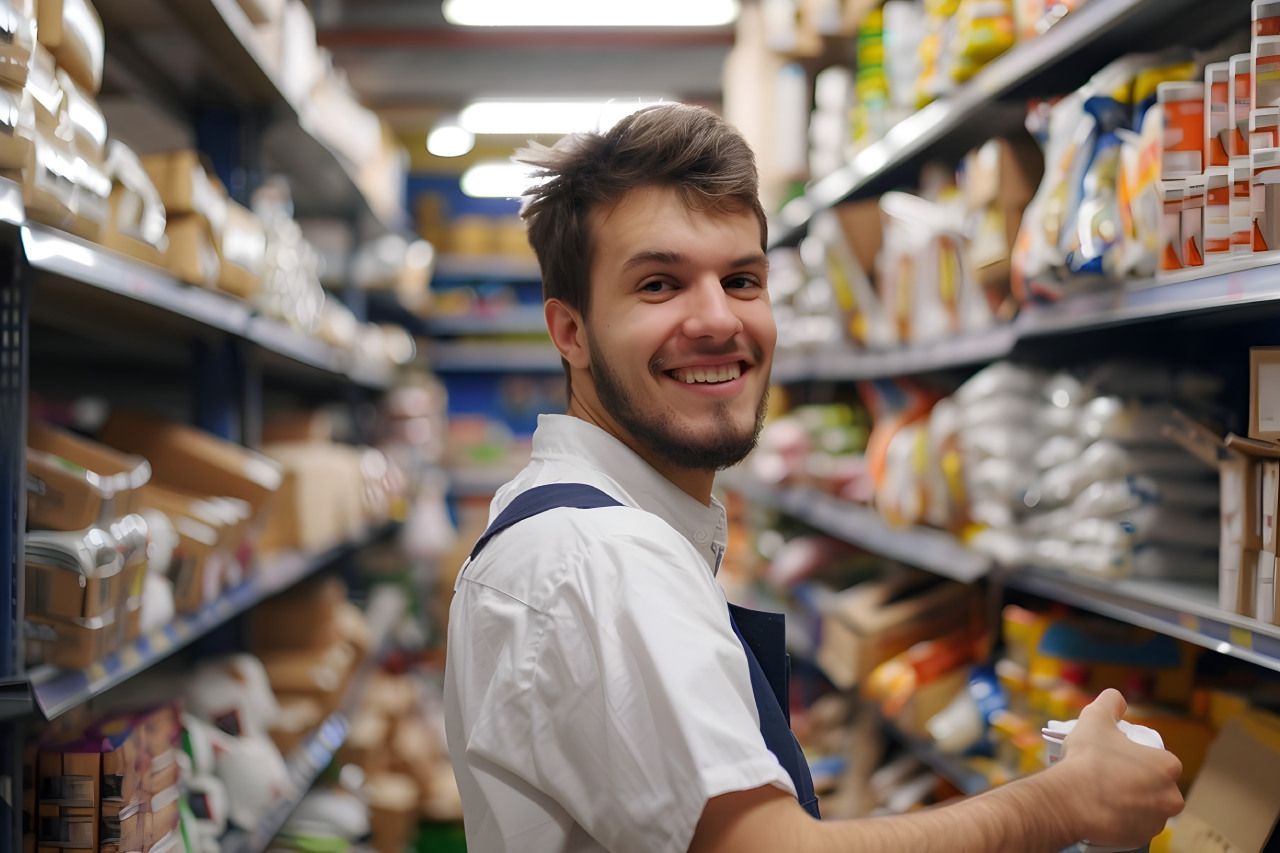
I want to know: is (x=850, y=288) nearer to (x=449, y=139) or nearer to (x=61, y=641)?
(x=61, y=641)

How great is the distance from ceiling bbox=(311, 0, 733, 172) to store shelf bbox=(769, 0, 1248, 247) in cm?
290

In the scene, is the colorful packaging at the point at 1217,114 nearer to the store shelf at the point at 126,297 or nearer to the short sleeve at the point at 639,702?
the short sleeve at the point at 639,702

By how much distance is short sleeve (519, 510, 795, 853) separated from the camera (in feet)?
3.37

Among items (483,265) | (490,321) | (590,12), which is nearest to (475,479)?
(490,321)

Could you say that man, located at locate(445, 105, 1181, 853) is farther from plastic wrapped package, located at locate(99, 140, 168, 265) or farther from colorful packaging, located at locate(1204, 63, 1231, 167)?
plastic wrapped package, located at locate(99, 140, 168, 265)

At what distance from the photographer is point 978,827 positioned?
→ 1.08m

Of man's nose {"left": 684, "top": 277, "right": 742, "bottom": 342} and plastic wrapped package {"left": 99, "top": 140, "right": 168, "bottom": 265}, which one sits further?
plastic wrapped package {"left": 99, "top": 140, "right": 168, "bottom": 265}

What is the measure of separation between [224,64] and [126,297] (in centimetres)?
116

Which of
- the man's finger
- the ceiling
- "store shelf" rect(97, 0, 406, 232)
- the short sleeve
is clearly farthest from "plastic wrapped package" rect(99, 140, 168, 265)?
the ceiling

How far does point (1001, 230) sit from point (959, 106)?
324mm

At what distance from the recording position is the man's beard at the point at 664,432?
1463 millimetres

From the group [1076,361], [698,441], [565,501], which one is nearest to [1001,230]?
[1076,361]

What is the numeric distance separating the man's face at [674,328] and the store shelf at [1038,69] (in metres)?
0.75

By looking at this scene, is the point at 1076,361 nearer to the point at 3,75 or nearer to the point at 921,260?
the point at 921,260
